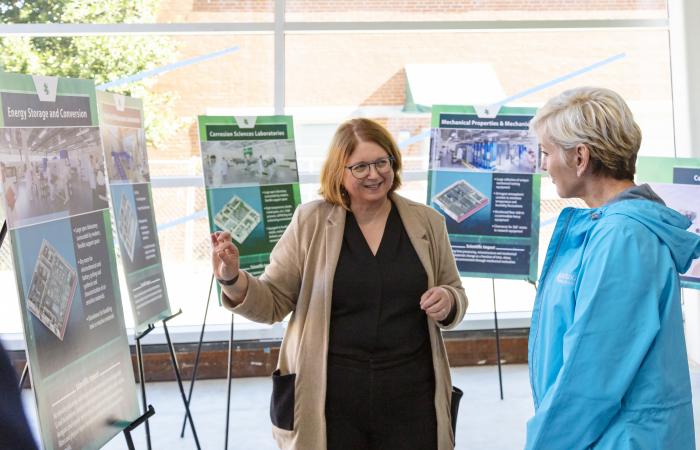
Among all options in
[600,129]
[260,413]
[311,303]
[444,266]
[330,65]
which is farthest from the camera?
[330,65]

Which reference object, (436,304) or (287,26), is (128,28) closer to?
(287,26)

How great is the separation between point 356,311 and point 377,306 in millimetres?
68

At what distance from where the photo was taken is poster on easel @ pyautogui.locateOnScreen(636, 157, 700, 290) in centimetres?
→ 423

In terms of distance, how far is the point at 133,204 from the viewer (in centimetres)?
327

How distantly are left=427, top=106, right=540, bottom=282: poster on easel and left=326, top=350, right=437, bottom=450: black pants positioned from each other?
2300 mm

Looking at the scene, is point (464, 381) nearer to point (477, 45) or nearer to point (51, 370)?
point (477, 45)

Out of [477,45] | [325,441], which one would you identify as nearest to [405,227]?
[325,441]

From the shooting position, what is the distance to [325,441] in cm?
238

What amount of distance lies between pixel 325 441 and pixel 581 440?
981 mm

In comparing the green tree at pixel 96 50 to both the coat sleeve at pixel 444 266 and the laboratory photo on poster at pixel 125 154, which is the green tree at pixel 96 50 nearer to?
the laboratory photo on poster at pixel 125 154

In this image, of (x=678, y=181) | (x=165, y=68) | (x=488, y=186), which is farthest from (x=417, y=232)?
(x=165, y=68)

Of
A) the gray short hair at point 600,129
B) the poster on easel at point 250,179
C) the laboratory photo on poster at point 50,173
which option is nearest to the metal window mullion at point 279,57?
the poster on easel at point 250,179

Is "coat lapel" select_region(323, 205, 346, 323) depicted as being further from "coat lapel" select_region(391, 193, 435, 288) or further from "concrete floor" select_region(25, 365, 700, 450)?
"concrete floor" select_region(25, 365, 700, 450)

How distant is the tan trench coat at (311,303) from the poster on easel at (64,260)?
18.4 inches
